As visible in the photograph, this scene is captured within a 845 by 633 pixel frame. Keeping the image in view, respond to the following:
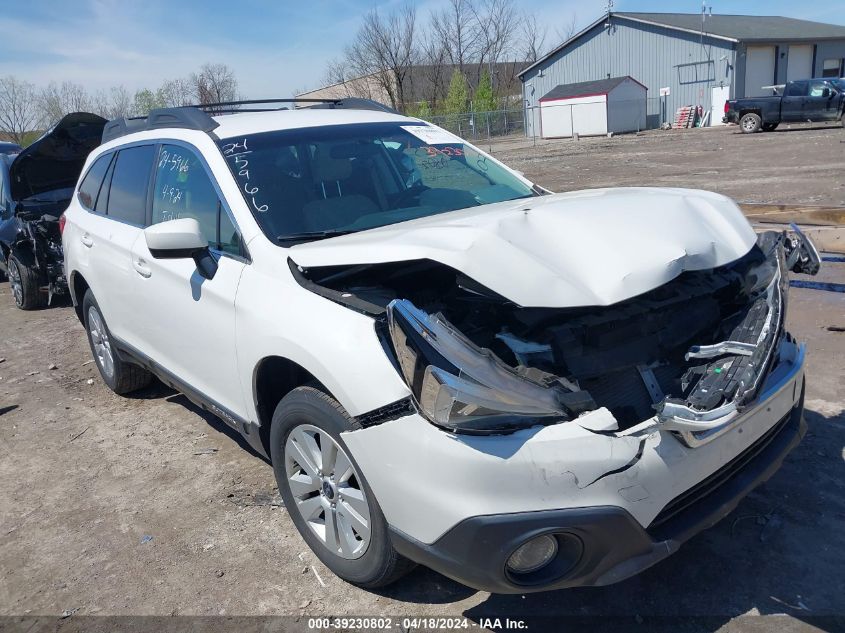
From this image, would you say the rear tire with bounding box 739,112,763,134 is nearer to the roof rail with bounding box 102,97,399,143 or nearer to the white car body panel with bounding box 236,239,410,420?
the roof rail with bounding box 102,97,399,143

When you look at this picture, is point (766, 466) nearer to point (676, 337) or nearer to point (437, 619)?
point (676, 337)

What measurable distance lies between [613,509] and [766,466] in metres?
0.84

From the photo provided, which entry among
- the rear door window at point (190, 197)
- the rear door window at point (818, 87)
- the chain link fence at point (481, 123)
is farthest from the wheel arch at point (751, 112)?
the rear door window at point (190, 197)

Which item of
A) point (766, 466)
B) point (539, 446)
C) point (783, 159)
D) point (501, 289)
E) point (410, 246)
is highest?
point (410, 246)

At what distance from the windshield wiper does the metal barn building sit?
1471 inches

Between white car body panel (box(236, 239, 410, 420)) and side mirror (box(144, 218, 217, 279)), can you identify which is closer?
white car body panel (box(236, 239, 410, 420))

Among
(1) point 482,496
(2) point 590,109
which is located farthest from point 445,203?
(2) point 590,109

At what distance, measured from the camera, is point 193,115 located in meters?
3.84

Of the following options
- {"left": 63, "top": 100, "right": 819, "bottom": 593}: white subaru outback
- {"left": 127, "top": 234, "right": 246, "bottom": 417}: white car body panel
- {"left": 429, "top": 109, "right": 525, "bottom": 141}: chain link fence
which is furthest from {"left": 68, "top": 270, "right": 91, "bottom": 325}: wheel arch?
{"left": 429, "top": 109, "right": 525, "bottom": 141}: chain link fence

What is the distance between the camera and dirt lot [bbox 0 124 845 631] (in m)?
Result: 2.66

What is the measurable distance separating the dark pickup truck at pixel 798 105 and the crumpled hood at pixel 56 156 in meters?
26.2

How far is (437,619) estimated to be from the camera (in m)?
2.66

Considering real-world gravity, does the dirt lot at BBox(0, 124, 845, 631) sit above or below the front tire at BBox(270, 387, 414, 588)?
below

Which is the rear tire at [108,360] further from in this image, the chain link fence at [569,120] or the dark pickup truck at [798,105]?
the chain link fence at [569,120]
